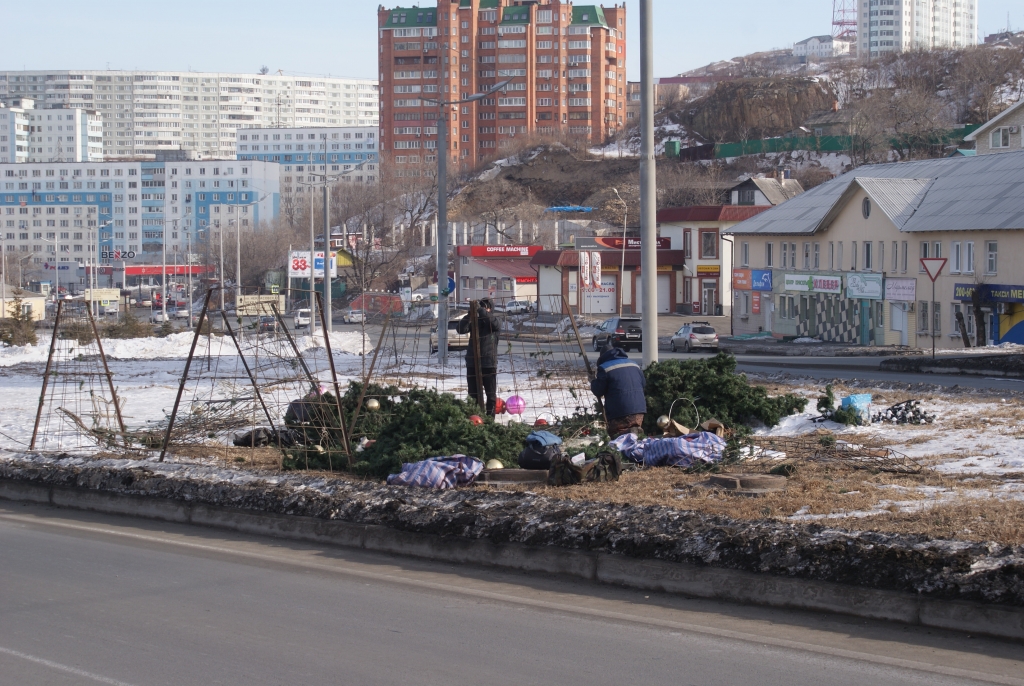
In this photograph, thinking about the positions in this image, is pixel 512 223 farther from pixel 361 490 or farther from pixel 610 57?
pixel 361 490

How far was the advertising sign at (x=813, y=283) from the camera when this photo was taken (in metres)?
49.8

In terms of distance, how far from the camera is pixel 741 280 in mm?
59156

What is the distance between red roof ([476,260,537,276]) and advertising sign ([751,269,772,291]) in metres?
24.2

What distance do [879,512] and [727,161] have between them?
11611cm

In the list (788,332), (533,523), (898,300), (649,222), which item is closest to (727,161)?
(788,332)

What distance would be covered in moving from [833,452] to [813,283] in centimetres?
4321

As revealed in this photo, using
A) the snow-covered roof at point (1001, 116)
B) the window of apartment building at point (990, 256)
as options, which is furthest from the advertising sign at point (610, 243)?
the window of apartment building at point (990, 256)

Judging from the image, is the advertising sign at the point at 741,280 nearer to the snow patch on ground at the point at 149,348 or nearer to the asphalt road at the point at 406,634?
the snow patch on ground at the point at 149,348

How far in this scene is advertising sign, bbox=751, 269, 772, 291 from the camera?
56188 millimetres

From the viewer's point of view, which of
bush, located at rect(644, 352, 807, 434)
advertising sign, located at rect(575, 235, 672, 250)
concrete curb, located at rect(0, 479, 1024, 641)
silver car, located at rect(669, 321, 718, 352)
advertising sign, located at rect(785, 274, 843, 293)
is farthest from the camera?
advertising sign, located at rect(575, 235, 672, 250)

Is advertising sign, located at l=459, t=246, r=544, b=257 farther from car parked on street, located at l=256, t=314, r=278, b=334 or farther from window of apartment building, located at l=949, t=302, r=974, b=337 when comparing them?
car parked on street, located at l=256, t=314, r=278, b=334

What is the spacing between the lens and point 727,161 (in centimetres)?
11950

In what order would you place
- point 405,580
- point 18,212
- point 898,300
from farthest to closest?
point 18,212, point 898,300, point 405,580

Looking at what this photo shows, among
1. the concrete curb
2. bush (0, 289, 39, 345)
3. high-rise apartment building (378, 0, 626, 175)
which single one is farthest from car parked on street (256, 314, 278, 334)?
high-rise apartment building (378, 0, 626, 175)
